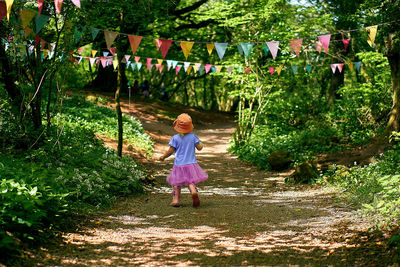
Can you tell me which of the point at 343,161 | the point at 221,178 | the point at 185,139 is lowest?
the point at 221,178

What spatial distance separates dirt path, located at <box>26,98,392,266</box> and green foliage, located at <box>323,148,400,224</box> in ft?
0.87

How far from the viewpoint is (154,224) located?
543 centimetres

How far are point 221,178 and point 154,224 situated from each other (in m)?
5.87

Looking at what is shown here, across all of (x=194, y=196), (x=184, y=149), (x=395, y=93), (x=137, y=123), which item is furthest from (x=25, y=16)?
(x=137, y=123)

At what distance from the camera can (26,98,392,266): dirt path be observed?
3885mm

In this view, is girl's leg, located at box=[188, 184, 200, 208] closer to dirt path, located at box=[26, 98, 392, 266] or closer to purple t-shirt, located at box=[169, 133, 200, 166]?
dirt path, located at box=[26, 98, 392, 266]

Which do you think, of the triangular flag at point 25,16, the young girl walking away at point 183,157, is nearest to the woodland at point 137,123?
the triangular flag at point 25,16

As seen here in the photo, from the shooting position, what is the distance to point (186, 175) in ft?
21.4

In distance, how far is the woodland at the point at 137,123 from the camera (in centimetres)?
498

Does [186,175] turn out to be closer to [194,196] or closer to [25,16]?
[194,196]

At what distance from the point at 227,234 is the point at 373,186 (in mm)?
3103

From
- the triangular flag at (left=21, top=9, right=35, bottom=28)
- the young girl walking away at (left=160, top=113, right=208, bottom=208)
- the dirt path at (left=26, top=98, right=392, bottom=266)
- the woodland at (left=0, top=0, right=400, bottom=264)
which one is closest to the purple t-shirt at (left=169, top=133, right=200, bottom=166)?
the young girl walking away at (left=160, top=113, right=208, bottom=208)

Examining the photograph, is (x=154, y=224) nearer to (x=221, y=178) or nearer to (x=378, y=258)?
(x=378, y=258)

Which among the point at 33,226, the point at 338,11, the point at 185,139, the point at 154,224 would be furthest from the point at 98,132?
the point at 338,11
